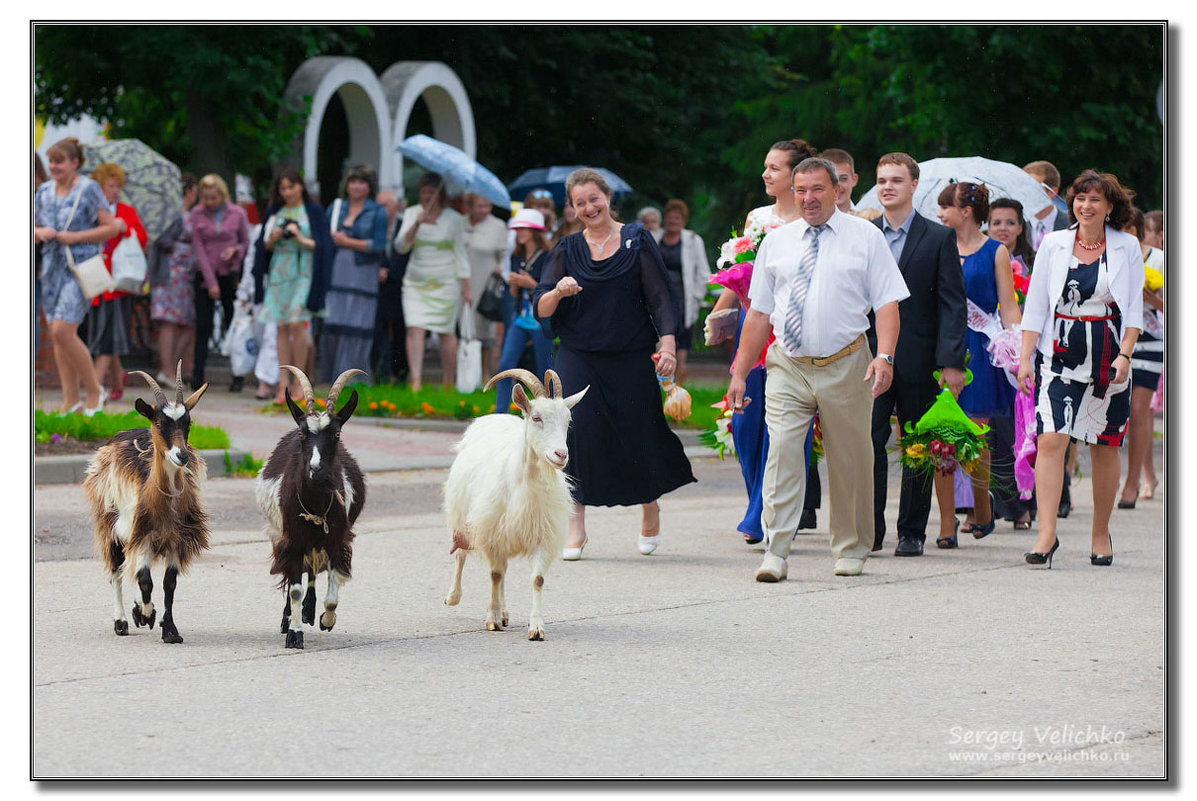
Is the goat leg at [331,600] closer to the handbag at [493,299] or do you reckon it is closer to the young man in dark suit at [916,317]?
the young man in dark suit at [916,317]

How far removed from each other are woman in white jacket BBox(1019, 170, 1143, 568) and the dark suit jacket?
1.51ft

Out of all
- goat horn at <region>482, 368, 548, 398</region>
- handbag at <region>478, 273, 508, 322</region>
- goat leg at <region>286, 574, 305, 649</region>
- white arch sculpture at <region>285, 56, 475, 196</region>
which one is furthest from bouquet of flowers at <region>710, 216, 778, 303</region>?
white arch sculpture at <region>285, 56, 475, 196</region>

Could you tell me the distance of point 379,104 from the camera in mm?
24641

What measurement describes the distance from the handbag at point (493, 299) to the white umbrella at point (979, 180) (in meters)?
7.30

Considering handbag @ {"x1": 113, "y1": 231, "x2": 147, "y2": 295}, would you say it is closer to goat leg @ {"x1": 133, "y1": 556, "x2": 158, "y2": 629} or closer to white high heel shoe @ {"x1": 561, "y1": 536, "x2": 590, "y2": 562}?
white high heel shoe @ {"x1": 561, "y1": 536, "x2": 590, "y2": 562}

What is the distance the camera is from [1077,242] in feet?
30.7

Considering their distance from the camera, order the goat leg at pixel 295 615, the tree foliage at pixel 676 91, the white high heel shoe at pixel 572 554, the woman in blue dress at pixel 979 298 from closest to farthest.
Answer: the goat leg at pixel 295 615 < the white high heel shoe at pixel 572 554 < the woman in blue dress at pixel 979 298 < the tree foliage at pixel 676 91

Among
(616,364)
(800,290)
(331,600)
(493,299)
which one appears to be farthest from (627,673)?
(493,299)

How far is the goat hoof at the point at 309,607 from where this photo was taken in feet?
23.4

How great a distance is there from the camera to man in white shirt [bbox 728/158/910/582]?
8797mm

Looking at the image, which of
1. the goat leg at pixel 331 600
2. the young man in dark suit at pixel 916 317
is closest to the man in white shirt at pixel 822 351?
the young man in dark suit at pixel 916 317

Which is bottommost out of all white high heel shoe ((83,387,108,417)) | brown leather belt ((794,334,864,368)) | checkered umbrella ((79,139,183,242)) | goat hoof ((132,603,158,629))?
goat hoof ((132,603,158,629))

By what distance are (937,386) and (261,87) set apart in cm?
1529

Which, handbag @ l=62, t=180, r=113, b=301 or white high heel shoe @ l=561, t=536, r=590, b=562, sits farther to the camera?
handbag @ l=62, t=180, r=113, b=301
